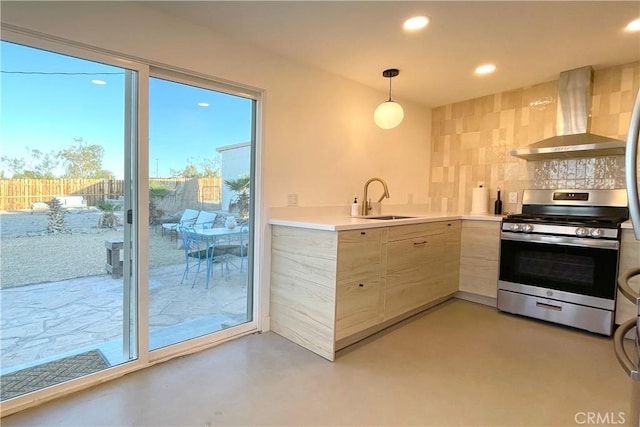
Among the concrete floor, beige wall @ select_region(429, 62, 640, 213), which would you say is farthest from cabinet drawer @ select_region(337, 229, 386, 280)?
beige wall @ select_region(429, 62, 640, 213)

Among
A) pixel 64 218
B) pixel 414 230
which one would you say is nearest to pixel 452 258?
pixel 414 230

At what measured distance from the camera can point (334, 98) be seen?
299cm

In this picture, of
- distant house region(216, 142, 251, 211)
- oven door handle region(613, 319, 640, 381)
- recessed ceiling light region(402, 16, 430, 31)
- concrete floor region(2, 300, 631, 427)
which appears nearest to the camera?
oven door handle region(613, 319, 640, 381)

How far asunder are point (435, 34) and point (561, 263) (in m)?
2.12

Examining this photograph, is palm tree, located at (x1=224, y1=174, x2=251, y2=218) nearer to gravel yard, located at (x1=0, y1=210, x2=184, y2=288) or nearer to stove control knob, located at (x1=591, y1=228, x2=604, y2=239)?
gravel yard, located at (x1=0, y1=210, x2=184, y2=288)

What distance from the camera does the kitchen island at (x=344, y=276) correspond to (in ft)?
7.13

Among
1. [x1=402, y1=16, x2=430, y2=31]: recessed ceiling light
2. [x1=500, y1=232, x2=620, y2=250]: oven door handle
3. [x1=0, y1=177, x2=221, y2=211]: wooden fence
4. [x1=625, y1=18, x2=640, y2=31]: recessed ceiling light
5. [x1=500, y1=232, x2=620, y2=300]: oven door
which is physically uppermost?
[x1=625, y1=18, x2=640, y2=31]: recessed ceiling light

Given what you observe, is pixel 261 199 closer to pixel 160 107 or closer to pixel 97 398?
pixel 160 107

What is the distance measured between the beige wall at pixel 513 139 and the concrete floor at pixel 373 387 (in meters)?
1.52

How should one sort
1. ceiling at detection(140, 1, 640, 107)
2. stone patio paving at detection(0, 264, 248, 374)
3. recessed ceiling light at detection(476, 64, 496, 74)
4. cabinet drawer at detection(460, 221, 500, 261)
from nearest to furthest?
stone patio paving at detection(0, 264, 248, 374)
ceiling at detection(140, 1, 640, 107)
recessed ceiling light at detection(476, 64, 496, 74)
cabinet drawer at detection(460, 221, 500, 261)

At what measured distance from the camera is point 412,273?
2783 millimetres

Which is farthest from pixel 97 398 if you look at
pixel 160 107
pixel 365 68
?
pixel 365 68

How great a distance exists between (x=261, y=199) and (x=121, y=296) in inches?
43.6

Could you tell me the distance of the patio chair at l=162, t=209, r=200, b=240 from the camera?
2193mm
